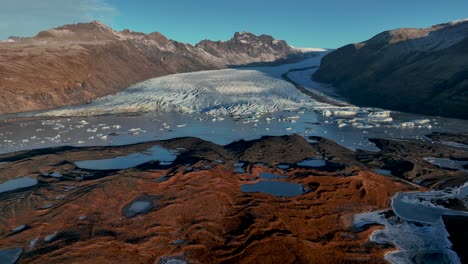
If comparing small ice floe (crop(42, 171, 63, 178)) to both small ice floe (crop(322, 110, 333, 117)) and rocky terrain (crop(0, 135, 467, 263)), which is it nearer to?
rocky terrain (crop(0, 135, 467, 263))

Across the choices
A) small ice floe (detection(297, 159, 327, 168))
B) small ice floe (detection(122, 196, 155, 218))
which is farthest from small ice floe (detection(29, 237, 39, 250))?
small ice floe (detection(297, 159, 327, 168))

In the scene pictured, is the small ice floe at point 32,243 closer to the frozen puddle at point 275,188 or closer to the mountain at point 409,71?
the frozen puddle at point 275,188

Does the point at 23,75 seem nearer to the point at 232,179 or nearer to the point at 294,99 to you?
the point at 294,99

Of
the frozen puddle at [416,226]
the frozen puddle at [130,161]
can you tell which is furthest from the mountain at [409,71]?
the frozen puddle at [130,161]

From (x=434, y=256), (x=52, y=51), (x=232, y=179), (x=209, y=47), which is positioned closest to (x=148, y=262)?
(x=232, y=179)

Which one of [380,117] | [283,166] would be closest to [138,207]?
[283,166]

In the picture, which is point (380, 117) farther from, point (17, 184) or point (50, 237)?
point (50, 237)
